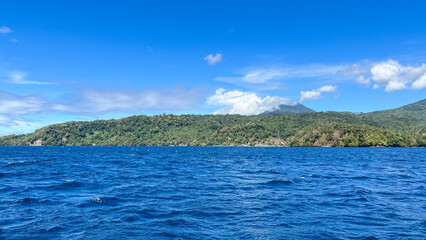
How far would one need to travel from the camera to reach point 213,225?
17094mm

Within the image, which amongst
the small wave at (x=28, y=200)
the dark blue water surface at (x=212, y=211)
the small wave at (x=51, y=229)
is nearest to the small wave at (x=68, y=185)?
the dark blue water surface at (x=212, y=211)

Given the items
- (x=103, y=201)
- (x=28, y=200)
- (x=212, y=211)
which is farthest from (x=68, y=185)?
(x=212, y=211)

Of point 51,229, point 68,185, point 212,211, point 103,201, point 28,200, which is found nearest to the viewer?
point 51,229

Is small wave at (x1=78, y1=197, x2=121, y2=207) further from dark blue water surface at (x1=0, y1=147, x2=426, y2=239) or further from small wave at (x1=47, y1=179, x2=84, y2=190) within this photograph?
small wave at (x1=47, y1=179, x2=84, y2=190)

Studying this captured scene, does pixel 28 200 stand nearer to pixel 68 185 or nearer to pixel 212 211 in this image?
pixel 68 185

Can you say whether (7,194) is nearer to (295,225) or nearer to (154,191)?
(154,191)

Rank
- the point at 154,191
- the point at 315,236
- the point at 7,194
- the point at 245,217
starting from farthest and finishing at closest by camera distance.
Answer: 1. the point at 154,191
2. the point at 7,194
3. the point at 245,217
4. the point at 315,236

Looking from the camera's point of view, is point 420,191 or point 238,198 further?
point 420,191

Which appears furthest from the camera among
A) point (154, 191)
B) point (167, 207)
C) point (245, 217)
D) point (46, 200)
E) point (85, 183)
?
point (85, 183)

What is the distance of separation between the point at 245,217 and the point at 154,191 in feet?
40.9

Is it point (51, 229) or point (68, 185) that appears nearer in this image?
point (51, 229)

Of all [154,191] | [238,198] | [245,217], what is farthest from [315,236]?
[154,191]

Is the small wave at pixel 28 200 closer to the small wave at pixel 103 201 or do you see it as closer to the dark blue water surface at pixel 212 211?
the dark blue water surface at pixel 212 211

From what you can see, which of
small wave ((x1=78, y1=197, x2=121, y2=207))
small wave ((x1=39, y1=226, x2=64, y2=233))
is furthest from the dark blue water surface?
small wave ((x1=39, y1=226, x2=64, y2=233))
